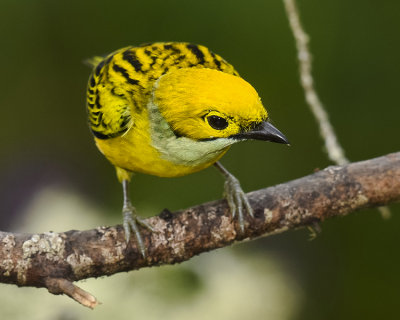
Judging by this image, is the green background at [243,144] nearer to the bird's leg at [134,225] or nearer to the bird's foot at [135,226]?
the bird's leg at [134,225]

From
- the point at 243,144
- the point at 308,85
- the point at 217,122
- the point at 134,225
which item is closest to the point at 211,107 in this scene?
the point at 217,122

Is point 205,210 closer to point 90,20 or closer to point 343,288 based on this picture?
point 343,288

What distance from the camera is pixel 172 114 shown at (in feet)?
13.5

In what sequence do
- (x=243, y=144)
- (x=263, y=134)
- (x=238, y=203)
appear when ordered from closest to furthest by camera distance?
(x=263, y=134) < (x=238, y=203) < (x=243, y=144)

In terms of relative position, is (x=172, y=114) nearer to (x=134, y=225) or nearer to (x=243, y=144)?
(x=134, y=225)

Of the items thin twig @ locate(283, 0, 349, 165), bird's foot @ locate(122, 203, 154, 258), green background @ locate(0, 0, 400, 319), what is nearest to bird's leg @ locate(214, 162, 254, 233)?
bird's foot @ locate(122, 203, 154, 258)

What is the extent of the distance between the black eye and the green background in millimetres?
1840

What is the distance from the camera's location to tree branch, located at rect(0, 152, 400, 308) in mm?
3729

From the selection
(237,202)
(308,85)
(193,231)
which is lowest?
(193,231)

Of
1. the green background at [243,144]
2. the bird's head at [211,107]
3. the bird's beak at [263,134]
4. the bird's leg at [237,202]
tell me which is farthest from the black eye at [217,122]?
the green background at [243,144]

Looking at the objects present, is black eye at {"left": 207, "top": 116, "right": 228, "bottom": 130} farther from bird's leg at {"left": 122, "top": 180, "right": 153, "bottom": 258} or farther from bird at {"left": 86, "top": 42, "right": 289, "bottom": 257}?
bird's leg at {"left": 122, "top": 180, "right": 153, "bottom": 258}

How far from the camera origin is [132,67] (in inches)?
181

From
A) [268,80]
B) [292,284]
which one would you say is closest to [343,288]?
[292,284]

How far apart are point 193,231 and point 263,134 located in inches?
28.3
